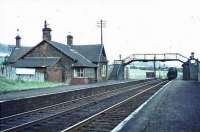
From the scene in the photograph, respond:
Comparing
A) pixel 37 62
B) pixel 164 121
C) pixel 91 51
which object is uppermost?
pixel 91 51

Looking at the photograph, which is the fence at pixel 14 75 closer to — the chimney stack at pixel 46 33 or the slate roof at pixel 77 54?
the slate roof at pixel 77 54

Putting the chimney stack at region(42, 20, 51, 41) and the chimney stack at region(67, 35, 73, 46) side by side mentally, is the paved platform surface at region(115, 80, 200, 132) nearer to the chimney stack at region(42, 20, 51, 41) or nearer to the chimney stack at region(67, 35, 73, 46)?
the chimney stack at region(42, 20, 51, 41)

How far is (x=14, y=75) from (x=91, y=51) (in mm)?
26341

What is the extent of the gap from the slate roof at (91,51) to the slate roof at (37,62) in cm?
1149

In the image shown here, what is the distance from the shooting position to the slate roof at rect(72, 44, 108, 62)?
62375mm

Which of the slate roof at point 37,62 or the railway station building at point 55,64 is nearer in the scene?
the railway station building at point 55,64

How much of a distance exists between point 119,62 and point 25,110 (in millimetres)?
53543

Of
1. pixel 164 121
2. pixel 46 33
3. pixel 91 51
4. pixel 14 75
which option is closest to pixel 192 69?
pixel 91 51

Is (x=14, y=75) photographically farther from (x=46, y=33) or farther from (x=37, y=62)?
(x=46, y=33)

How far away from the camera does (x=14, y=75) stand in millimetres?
39500

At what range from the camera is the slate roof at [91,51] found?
205 ft

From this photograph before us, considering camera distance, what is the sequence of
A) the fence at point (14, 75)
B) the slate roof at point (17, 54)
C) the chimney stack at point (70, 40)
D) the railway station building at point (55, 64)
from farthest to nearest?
the chimney stack at point (70, 40) → the slate roof at point (17, 54) → the railway station building at point (55, 64) → the fence at point (14, 75)

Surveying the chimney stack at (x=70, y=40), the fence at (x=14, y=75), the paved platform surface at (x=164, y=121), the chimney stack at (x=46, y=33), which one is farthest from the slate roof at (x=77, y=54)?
the paved platform surface at (x=164, y=121)

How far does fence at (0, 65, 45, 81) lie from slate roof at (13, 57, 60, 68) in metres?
3.51
